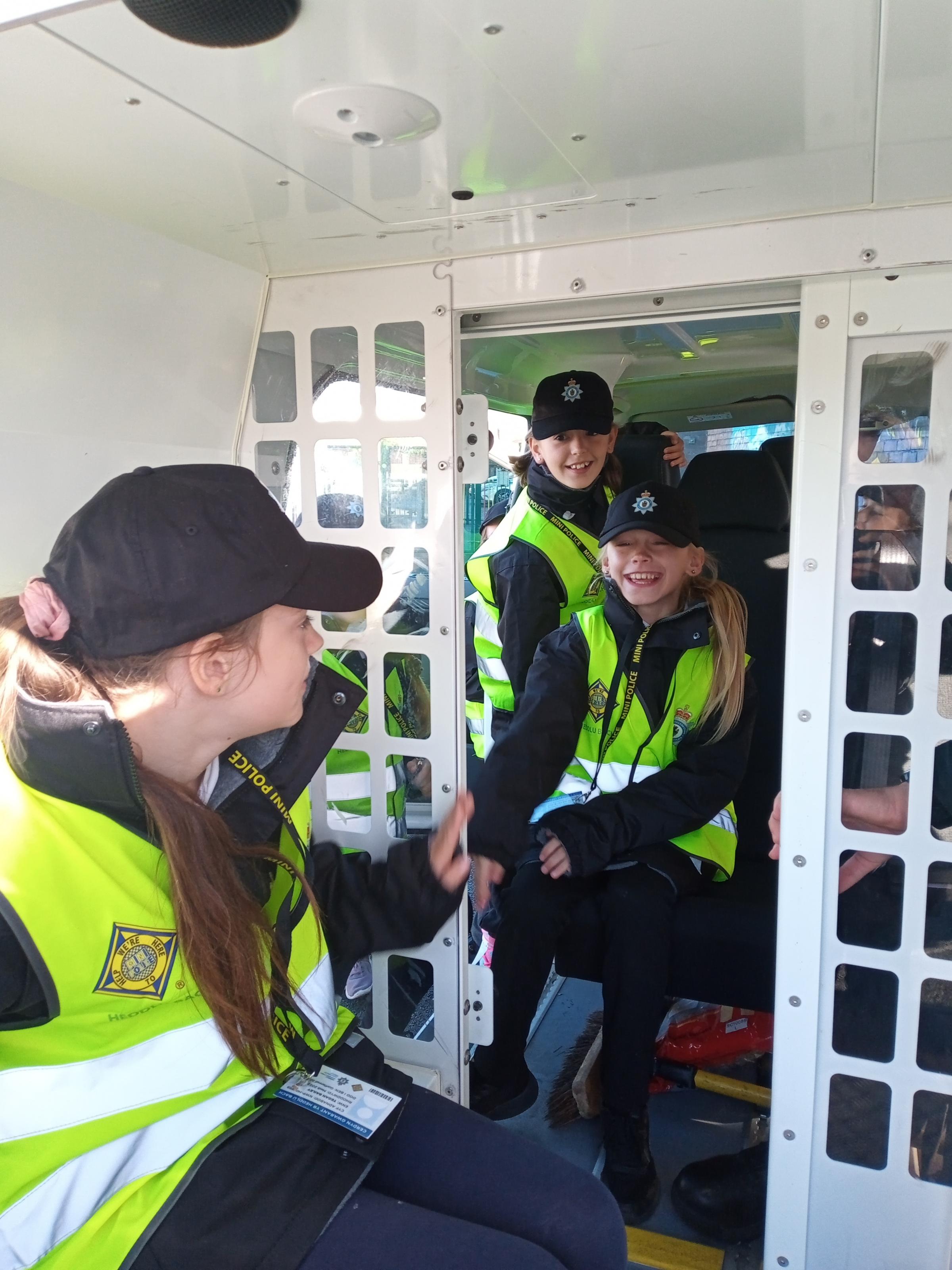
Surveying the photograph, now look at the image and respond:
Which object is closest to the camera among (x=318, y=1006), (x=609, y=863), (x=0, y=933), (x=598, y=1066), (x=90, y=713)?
(x=0, y=933)

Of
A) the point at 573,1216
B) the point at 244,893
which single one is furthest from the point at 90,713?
the point at 573,1216

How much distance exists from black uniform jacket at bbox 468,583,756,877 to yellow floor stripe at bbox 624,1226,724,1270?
0.85 metres

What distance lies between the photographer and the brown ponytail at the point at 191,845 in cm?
125

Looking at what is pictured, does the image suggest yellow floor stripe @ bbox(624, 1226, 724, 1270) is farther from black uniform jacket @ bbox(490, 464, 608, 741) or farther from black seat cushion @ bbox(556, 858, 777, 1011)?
black uniform jacket @ bbox(490, 464, 608, 741)

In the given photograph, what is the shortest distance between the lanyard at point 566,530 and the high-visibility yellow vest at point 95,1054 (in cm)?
208

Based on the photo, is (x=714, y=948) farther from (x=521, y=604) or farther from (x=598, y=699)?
(x=521, y=604)

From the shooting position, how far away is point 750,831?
2.78 m

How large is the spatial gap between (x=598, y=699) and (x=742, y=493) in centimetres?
88

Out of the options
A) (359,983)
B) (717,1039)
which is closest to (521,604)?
(359,983)

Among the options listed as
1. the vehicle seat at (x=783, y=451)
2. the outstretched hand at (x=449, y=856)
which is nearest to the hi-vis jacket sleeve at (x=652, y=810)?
the outstretched hand at (x=449, y=856)

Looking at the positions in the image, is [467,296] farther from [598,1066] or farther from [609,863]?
[598,1066]

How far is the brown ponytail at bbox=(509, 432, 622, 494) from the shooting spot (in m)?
3.34

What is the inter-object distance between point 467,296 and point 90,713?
129 centimetres

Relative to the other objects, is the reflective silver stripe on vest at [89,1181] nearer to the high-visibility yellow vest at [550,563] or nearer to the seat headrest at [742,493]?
the high-visibility yellow vest at [550,563]
